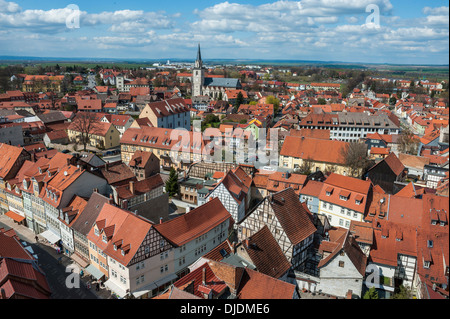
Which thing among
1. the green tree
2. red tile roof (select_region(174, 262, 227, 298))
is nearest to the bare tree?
red tile roof (select_region(174, 262, 227, 298))

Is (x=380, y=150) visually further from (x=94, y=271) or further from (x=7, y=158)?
(x=7, y=158)

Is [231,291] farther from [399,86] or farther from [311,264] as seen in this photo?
[399,86]

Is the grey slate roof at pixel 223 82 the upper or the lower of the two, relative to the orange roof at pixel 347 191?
upper

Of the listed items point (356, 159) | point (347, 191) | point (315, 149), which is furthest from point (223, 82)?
point (347, 191)

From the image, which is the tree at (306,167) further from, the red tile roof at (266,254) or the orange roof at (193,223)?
the red tile roof at (266,254)

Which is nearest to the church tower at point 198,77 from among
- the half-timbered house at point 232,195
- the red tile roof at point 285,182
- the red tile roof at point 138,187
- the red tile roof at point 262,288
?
the red tile roof at point 138,187

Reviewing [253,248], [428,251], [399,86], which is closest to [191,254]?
[253,248]
